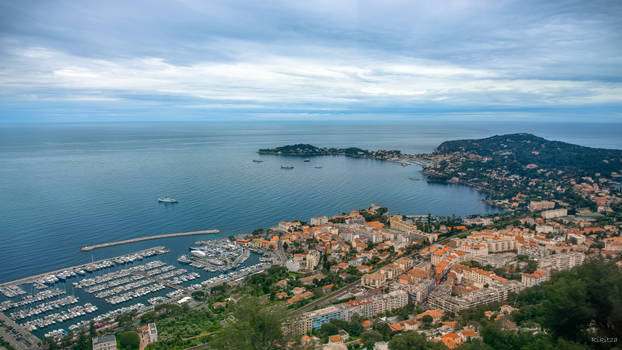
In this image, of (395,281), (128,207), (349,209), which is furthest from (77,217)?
(395,281)

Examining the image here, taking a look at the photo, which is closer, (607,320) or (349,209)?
(607,320)

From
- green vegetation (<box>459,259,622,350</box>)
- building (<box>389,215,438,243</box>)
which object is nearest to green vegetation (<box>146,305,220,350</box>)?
green vegetation (<box>459,259,622,350</box>)

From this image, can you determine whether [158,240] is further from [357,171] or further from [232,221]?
[357,171]

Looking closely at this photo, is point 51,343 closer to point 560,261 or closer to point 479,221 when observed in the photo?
point 560,261

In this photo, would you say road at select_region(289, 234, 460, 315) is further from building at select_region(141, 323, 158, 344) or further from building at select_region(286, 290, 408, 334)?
building at select_region(141, 323, 158, 344)

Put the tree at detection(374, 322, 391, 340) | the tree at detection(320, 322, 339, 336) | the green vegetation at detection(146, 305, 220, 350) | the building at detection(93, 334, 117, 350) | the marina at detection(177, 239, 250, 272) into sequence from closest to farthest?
the building at detection(93, 334, 117, 350) < the tree at detection(374, 322, 391, 340) < the green vegetation at detection(146, 305, 220, 350) < the tree at detection(320, 322, 339, 336) < the marina at detection(177, 239, 250, 272)

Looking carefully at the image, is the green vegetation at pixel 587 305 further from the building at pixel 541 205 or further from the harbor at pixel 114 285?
the building at pixel 541 205

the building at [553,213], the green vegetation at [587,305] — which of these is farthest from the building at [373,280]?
the building at [553,213]
